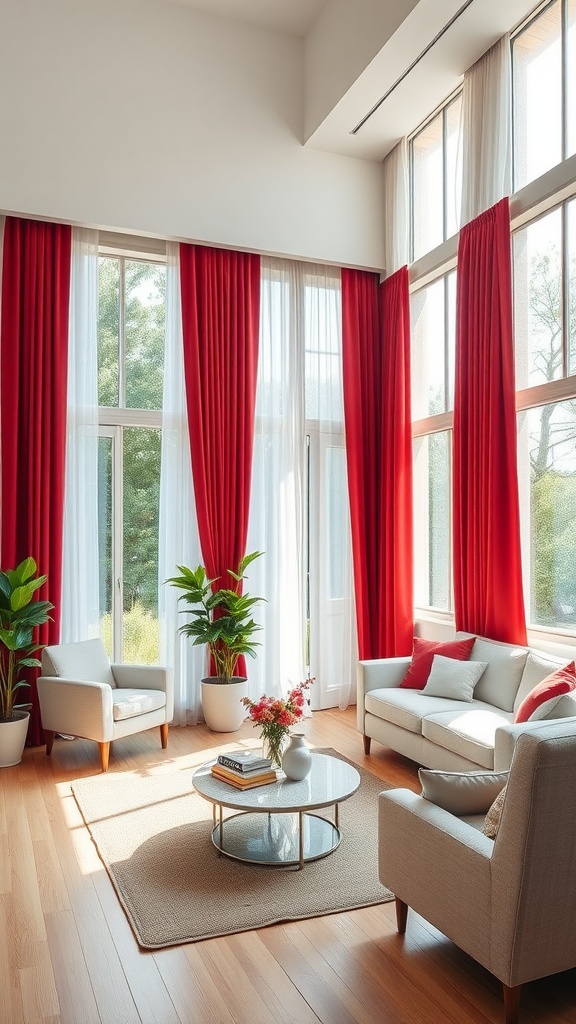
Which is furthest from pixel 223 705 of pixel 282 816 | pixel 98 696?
pixel 282 816

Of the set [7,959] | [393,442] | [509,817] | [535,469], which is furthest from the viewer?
[393,442]

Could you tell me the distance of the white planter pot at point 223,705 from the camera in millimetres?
5926

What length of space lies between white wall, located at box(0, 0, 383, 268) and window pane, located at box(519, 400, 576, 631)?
275 cm

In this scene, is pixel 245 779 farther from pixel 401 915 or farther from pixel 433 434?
pixel 433 434

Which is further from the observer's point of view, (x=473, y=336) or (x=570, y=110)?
(x=473, y=336)

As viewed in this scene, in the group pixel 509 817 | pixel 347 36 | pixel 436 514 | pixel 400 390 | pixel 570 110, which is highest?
pixel 347 36

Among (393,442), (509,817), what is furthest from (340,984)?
(393,442)

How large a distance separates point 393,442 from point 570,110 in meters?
2.81

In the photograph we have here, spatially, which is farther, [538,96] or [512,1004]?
[538,96]

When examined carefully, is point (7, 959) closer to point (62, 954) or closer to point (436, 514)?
point (62, 954)

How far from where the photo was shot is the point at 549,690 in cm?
379

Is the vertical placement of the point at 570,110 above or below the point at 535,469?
above

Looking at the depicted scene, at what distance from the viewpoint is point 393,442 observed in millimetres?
6613

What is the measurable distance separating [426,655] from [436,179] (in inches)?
155
